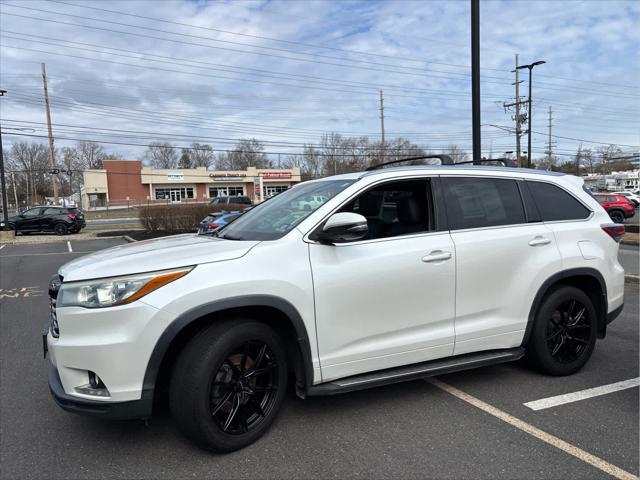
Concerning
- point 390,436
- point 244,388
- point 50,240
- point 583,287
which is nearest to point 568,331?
point 583,287

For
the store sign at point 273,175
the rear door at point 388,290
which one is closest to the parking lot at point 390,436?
the rear door at point 388,290

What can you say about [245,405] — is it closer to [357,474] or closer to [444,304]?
[357,474]

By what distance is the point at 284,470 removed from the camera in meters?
2.74

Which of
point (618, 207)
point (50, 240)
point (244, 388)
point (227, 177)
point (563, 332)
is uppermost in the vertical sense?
point (227, 177)

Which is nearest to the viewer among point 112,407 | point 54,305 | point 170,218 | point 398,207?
point 112,407

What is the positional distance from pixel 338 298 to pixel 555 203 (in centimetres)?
238

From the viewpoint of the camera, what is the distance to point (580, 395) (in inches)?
146

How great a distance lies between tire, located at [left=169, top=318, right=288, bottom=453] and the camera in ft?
8.92

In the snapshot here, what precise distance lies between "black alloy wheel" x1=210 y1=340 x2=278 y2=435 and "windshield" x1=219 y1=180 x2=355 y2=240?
796 mm

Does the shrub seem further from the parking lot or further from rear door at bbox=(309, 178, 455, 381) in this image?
rear door at bbox=(309, 178, 455, 381)

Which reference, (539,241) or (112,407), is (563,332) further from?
(112,407)

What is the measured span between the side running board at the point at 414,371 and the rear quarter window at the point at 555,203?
4.02 feet

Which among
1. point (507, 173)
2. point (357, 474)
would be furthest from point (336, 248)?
point (507, 173)

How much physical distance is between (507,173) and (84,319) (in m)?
3.46
